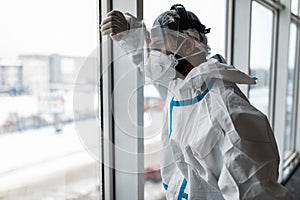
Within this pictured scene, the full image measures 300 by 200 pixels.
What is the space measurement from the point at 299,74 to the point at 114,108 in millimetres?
3357

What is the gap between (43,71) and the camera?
3.29ft

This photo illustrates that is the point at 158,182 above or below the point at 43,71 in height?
below

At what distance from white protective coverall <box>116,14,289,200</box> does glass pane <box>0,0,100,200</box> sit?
248 mm

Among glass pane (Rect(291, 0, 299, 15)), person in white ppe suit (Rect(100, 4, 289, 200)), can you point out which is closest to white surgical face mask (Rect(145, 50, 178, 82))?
person in white ppe suit (Rect(100, 4, 289, 200))

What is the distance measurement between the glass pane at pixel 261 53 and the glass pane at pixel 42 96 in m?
1.65

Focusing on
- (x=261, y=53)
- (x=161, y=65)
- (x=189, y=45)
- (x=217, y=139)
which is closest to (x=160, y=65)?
(x=161, y=65)

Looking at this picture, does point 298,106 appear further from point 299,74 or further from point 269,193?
point 269,193

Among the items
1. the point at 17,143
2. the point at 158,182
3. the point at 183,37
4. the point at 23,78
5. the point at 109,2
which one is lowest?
the point at 158,182

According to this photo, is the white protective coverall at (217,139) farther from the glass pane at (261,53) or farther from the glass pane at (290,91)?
the glass pane at (290,91)

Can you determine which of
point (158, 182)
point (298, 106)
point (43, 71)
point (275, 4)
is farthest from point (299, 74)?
point (43, 71)

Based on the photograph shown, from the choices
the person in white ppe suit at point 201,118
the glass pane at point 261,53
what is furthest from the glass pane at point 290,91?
the person in white ppe suit at point 201,118

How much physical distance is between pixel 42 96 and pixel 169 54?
0.47m

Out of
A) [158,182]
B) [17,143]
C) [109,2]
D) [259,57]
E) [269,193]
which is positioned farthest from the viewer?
[259,57]

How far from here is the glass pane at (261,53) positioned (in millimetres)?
2426
